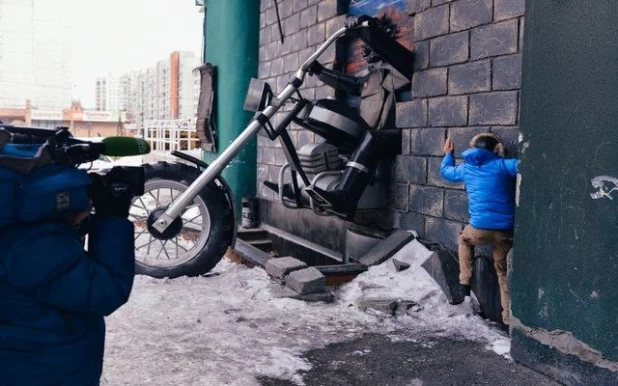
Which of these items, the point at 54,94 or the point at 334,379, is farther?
the point at 54,94

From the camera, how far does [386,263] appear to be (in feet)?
13.1

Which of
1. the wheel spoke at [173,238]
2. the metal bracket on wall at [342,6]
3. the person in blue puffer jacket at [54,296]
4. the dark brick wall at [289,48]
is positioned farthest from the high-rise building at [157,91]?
the person in blue puffer jacket at [54,296]

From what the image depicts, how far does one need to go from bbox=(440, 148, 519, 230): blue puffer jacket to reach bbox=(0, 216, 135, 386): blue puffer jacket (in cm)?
214

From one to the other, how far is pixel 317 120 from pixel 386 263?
3.56 ft

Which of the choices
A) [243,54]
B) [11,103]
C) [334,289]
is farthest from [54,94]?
[334,289]

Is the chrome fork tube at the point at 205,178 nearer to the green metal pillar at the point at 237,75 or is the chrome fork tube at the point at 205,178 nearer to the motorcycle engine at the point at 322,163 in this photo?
the motorcycle engine at the point at 322,163

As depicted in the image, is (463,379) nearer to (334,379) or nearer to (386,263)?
(334,379)

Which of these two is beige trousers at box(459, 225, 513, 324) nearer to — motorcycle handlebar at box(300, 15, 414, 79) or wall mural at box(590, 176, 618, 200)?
wall mural at box(590, 176, 618, 200)

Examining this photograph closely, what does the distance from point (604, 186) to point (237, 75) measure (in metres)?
5.57

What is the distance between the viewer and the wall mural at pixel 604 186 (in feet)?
7.23

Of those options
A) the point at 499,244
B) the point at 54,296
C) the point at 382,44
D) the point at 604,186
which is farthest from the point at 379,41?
the point at 54,296

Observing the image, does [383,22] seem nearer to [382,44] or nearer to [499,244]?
[382,44]

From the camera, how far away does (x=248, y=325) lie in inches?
129

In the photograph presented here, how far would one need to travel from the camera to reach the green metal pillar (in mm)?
7158
